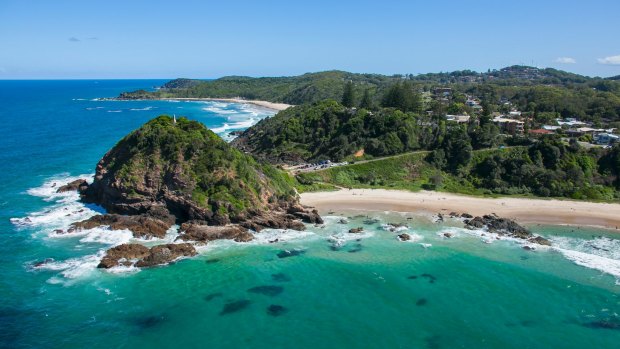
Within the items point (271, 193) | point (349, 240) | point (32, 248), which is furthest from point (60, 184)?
point (349, 240)

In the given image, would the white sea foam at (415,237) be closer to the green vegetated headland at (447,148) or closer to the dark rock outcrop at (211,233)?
the dark rock outcrop at (211,233)

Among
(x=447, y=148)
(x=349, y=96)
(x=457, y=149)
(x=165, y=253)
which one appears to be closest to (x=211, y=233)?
(x=165, y=253)

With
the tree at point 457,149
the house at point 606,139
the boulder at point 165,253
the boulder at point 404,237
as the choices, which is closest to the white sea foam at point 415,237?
the boulder at point 404,237

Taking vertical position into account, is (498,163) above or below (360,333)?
above

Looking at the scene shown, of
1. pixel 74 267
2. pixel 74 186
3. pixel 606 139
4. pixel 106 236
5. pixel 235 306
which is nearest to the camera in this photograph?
pixel 235 306

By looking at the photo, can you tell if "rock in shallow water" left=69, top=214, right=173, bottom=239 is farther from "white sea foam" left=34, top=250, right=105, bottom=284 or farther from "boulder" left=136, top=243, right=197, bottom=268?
"white sea foam" left=34, top=250, right=105, bottom=284

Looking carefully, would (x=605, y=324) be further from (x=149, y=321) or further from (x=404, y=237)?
(x=149, y=321)

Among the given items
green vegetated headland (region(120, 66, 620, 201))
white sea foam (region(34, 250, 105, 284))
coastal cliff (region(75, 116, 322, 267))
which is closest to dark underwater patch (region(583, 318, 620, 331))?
coastal cliff (region(75, 116, 322, 267))

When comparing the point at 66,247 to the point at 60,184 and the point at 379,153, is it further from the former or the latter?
the point at 379,153
